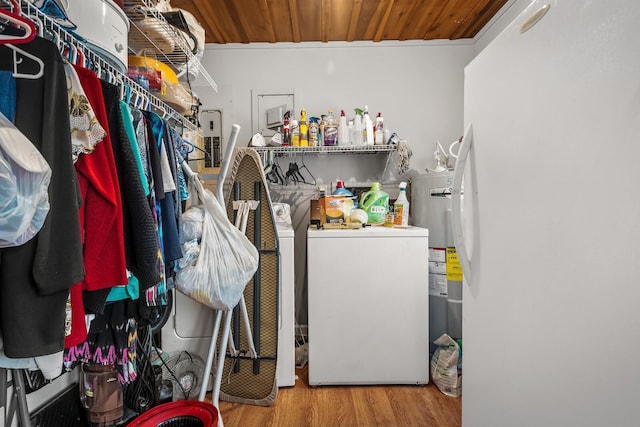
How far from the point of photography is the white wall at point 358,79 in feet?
8.96

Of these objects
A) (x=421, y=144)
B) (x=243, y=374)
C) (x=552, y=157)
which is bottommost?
(x=243, y=374)

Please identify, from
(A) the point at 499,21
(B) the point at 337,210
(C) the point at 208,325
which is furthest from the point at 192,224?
(A) the point at 499,21

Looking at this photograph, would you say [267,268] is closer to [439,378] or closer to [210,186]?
[210,186]

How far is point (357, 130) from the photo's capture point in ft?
8.19

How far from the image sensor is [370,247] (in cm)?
202

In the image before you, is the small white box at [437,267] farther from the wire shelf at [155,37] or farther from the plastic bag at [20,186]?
the plastic bag at [20,186]

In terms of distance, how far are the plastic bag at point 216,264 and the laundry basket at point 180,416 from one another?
1.31ft

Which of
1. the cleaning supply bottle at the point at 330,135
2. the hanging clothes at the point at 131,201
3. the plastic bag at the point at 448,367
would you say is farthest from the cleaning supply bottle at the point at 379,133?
the hanging clothes at the point at 131,201

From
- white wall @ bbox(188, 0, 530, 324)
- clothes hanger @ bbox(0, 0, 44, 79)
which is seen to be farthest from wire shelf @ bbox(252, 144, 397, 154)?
clothes hanger @ bbox(0, 0, 44, 79)

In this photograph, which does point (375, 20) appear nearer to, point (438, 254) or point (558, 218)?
point (438, 254)

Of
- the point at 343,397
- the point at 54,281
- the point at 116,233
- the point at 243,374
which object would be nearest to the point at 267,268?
the point at 243,374

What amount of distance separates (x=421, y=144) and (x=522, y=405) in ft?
7.21

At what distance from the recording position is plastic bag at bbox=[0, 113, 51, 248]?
603 mm

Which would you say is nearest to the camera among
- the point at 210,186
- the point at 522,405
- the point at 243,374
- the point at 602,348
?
the point at 602,348
